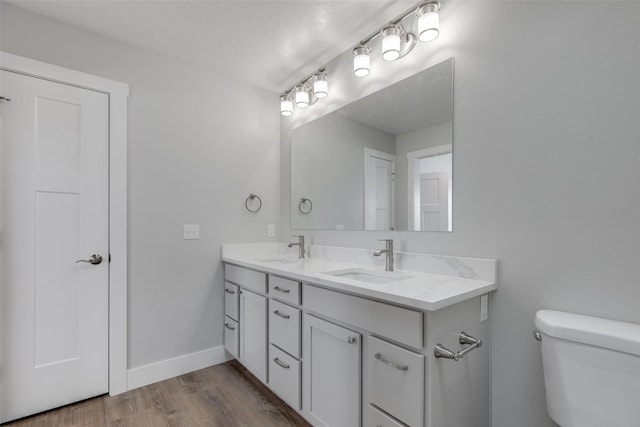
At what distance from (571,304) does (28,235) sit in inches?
107

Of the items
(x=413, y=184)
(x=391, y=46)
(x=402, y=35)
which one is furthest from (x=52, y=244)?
(x=402, y=35)

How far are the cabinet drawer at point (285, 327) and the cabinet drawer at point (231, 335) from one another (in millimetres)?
515

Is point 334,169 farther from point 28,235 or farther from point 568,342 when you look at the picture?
point 28,235

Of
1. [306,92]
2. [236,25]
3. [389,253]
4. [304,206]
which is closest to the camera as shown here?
[389,253]

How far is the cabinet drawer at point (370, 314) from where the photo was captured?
109cm

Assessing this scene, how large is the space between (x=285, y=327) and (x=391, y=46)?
5.54 feet

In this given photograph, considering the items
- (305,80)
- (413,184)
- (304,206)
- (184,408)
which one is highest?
(305,80)

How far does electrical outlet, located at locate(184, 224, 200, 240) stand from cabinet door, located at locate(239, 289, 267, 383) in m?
0.56

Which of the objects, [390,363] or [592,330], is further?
[390,363]

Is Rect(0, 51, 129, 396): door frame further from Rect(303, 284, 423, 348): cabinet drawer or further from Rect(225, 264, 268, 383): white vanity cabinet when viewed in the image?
Rect(303, 284, 423, 348): cabinet drawer

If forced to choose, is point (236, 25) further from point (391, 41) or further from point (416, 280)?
point (416, 280)

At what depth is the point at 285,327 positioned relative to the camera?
1711 millimetres

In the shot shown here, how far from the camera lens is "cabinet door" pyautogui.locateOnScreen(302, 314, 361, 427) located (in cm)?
131

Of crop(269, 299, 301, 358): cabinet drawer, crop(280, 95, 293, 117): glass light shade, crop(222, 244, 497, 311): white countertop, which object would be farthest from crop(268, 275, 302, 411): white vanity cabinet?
crop(280, 95, 293, 117): glass light shade
